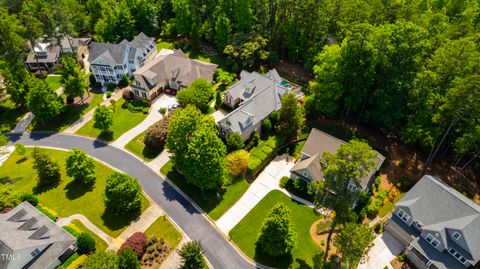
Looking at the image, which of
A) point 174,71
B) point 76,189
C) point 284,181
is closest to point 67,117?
point 76,189

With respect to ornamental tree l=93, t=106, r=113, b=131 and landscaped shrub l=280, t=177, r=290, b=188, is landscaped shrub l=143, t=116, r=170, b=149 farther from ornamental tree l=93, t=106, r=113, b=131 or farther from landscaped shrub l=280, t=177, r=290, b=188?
landscaped shrub l=280, t=177, r=290, b=188

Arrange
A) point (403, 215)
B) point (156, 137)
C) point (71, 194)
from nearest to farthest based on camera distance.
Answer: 1. point (403, 215)
2. point (71, 194)
3. point (156, 137)

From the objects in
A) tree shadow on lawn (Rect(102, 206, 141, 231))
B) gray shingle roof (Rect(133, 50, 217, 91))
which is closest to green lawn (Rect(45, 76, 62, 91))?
gray shingle roof (Rect(133, 50, 217, 91))

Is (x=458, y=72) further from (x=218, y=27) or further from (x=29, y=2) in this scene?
(x=29, y=2)

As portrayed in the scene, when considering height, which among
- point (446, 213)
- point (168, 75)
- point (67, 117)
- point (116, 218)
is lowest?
point (116, 218)

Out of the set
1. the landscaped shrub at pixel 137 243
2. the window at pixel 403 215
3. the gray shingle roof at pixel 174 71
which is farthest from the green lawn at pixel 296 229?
the gray shingle roof at pixel 174 71

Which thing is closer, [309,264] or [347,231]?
[347,231]

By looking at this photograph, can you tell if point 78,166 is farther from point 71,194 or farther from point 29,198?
point 29,198

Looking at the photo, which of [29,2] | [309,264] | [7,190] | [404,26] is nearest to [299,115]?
[404,26]
